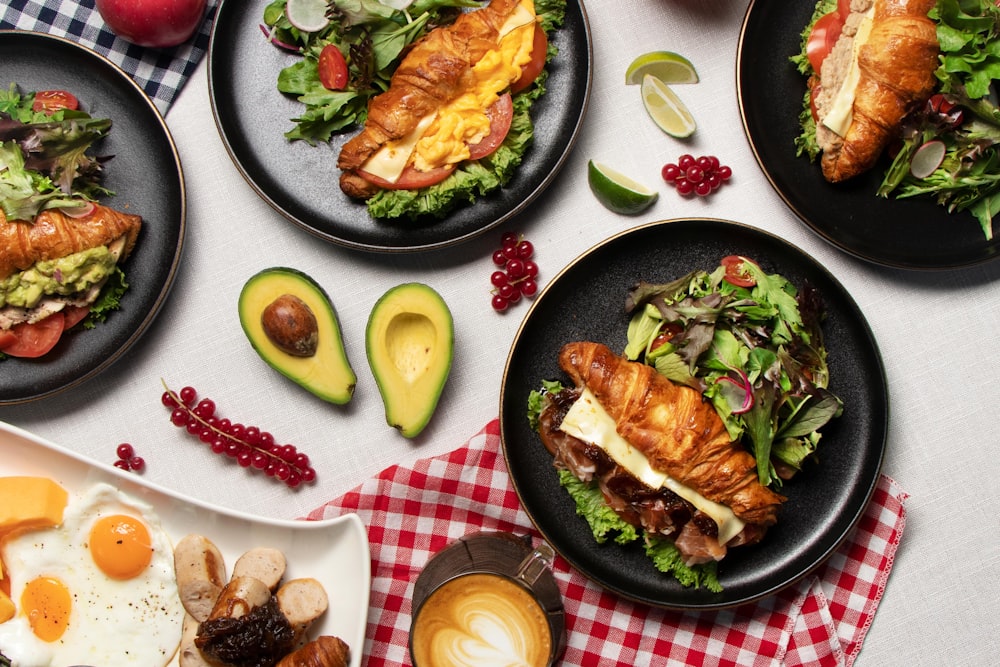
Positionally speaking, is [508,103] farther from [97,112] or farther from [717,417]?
[97,112]

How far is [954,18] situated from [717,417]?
66.0 inches

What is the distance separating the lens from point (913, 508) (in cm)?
326

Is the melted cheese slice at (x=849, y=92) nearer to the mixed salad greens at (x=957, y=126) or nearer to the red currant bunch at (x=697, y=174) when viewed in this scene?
the mixed salad greens at (x=957, y=126)

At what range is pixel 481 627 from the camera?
2867mm

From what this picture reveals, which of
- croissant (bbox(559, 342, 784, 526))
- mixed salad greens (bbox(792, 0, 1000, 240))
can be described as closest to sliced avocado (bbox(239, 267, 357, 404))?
croissant (bbox(559, 342, 784, 526))

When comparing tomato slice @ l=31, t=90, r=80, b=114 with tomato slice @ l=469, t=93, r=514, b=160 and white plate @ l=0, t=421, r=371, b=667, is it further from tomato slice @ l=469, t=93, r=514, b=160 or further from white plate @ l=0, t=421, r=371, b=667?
tomato slice @ l=469, t=93, r=514, b=160

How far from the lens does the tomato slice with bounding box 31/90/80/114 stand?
10.2 ft

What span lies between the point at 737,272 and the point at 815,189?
20.1 inches

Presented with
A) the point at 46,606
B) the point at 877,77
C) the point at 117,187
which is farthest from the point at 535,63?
the point at 46,606

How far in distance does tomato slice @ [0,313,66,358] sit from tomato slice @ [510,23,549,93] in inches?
76.9

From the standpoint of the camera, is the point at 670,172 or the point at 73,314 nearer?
the point at 73,314

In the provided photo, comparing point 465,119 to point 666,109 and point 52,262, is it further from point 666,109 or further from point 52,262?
point 52,262

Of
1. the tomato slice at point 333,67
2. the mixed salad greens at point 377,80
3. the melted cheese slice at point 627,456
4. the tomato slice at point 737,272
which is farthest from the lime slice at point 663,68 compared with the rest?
the melted cheese slice at point 627,456

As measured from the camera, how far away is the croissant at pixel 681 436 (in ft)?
9.07
